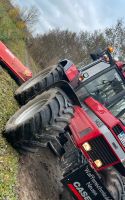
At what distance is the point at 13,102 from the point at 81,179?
218 cm

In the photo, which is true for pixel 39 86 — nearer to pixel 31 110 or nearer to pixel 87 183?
pixel 31 110

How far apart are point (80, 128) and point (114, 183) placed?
1.03 m

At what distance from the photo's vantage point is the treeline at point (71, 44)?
23062 mm

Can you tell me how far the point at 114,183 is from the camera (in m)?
7.07

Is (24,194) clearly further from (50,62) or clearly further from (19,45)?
(50,62)

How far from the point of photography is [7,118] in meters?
7.11

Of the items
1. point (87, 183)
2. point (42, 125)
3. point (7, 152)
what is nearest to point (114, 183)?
point (87, 183)

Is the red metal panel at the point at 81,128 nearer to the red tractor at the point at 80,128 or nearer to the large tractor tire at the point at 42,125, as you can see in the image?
the red tractor at the point at 80,128

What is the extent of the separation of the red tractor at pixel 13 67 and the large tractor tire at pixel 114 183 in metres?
3.39

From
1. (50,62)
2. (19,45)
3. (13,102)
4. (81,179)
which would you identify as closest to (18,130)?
(81,179)

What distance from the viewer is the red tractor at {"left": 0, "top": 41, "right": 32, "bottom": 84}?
31.1 feet

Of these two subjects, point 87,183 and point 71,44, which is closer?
point 87,183

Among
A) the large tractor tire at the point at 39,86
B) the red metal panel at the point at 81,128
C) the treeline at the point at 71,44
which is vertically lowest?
the treeline at the point at 71,44

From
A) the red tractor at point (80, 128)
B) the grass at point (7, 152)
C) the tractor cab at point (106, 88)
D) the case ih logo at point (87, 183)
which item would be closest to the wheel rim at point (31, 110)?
the red tractor at point (80, 128)
